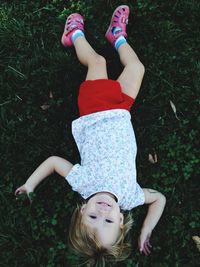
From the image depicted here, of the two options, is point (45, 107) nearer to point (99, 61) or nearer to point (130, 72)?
point (99, 61)


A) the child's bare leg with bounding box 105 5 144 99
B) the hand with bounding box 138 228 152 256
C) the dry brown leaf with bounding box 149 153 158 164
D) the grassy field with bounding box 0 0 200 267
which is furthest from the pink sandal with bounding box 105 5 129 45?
the hand with bounding box 138 228 152 256

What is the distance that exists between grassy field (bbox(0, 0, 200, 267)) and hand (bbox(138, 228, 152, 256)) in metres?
0.07

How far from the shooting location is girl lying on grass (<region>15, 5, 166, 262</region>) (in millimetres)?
3861

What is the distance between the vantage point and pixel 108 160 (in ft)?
13.4

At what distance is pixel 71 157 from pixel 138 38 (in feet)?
4.86

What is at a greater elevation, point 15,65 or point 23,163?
point 15,65

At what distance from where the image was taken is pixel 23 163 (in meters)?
4.55

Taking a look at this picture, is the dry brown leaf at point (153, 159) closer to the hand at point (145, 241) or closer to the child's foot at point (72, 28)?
the hand at point (145, 241)

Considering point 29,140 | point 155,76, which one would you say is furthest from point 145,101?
point 29,140

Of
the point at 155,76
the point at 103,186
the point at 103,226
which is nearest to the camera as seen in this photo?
the point at 103,226

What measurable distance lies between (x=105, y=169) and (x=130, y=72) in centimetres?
105

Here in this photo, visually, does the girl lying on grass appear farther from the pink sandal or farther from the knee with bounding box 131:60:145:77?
the pink sandal

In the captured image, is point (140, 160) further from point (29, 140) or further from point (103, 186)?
point (29, 140)

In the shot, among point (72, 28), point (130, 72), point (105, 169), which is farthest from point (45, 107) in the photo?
point (105, 169)
